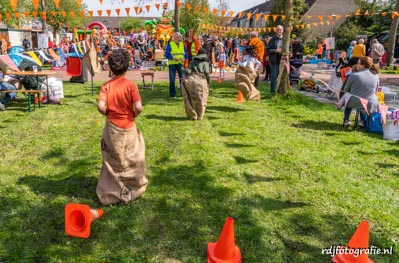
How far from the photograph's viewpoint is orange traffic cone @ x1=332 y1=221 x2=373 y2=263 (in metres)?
3.10

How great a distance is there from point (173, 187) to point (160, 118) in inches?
144

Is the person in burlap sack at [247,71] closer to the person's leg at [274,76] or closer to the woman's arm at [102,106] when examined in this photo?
the person's leg at [274,76]

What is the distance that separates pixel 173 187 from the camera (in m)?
4.56

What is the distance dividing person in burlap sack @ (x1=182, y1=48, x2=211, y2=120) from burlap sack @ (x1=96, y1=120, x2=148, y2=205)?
3.57 m

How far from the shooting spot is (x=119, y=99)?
3.75m

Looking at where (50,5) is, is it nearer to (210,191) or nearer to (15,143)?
(15,143)

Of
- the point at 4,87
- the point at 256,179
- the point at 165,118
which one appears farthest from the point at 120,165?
the point at 4,87

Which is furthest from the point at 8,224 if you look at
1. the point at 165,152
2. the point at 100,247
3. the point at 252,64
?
the point at 252,64

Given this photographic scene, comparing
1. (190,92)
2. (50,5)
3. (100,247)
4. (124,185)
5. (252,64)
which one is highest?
(50,5)

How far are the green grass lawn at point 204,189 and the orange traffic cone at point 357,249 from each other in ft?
0.57

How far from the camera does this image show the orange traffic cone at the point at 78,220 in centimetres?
346

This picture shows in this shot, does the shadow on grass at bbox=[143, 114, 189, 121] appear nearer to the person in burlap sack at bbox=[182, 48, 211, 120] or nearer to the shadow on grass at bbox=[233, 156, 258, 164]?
the person in burlap sack at bbox=[182, 48, 211, 120]

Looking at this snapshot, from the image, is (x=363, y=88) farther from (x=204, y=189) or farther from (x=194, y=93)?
(x=204, y=189)

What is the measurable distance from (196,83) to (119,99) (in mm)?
3794
